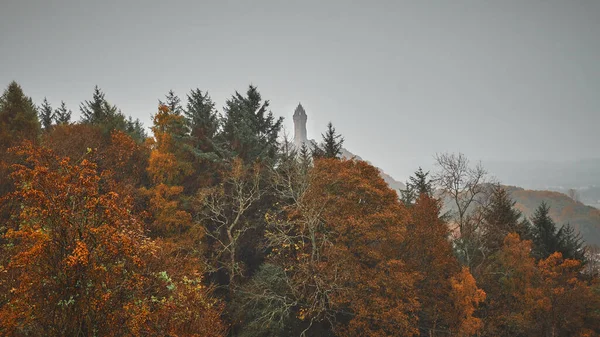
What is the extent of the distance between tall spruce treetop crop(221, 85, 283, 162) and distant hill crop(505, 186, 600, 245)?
85410 millimetres

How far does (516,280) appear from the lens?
20.7 metres

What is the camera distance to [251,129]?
78.5ft

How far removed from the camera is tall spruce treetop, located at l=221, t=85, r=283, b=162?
76.3 ft

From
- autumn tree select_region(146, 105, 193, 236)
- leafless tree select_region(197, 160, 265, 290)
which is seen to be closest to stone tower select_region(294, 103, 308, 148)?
leafless tree select_region(197, 160, 265, 290)

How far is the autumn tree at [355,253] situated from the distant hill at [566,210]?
85469 mm

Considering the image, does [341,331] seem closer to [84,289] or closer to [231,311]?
[231,311]

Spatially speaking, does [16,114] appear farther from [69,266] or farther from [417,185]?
[417,185]

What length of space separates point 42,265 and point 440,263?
826 inches

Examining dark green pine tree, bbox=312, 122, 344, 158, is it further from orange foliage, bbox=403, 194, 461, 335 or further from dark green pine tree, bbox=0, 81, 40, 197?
dark green pine tree, bbox=0, 81, 40, 197

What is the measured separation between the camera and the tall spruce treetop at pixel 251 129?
23.2m

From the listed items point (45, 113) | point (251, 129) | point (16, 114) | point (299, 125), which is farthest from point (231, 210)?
point (299, 125)

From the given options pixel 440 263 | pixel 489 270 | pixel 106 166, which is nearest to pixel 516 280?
pixel 489 270

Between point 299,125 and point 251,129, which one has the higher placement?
point 299,125

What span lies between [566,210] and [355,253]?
124 metres
